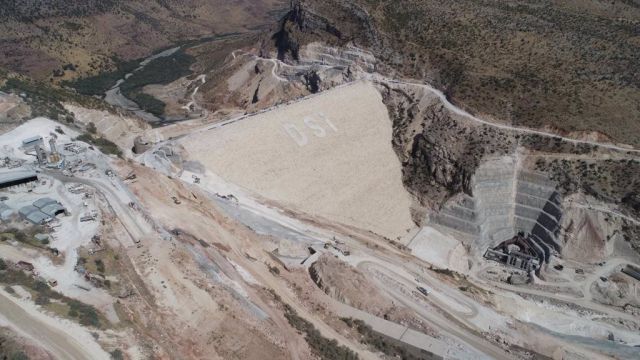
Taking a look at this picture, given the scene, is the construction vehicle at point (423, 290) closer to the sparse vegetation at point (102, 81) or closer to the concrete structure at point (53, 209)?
the concrete structure at point (53, 209)

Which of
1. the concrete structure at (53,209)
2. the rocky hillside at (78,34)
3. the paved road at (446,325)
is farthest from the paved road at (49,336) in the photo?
the rocky hillside at (78,34)

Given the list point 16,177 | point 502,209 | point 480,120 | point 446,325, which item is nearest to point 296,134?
point 480,120

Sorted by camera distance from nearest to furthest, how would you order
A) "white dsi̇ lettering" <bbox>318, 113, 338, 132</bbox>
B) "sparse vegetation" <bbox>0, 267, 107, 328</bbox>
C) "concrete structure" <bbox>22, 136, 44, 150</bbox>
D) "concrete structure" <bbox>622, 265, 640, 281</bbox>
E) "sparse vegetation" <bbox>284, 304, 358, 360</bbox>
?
"sparse vegetation" <bbox>0, 267, 107, 328</bbox>
"sparse vegetation" <bbox>284, 304, 358, 360</bbox>
"concrete structure" <bbox>22, 136, 44, 150</bbox>
"concrete structure" <bbox>622, 265, 640, 281</bbox>
"white dsi̇ lettering" <bbox>318, 113, 338, 132</bbox>

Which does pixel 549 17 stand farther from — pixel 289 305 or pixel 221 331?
pixel 221 331

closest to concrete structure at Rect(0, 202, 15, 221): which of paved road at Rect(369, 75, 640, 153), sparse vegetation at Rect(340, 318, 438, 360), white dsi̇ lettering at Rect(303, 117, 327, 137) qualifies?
sparse vegetation at Rect(340, 318, 438, 360)

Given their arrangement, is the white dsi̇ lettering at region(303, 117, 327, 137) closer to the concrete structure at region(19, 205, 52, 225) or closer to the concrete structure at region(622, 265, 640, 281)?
the concrete structure at region(19, 205, 52, 225)

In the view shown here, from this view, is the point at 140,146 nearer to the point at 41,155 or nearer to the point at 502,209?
the point at 41,155

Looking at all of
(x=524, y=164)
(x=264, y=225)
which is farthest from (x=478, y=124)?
(x=264, y=225)
